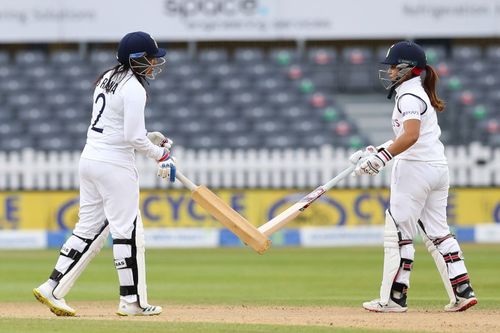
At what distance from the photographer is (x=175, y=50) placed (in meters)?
24.8

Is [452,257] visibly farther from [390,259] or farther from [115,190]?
[115,190]

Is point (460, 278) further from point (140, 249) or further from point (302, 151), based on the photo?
point (302, 151)

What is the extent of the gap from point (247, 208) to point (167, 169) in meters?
11.1

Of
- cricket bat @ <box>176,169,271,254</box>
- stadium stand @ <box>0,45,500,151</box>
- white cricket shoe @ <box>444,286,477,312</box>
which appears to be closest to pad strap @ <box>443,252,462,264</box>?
white cricket shoe @ <box>444,286,477,312</box>

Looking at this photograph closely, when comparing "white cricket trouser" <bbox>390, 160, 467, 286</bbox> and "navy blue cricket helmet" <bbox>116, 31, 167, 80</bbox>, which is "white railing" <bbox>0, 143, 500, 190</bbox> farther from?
"navy blue cricket helmet" <bbox>116, 31, 167, 80</bbox>

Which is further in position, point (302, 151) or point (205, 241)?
point (302, 151)

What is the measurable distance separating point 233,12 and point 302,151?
3629 mm

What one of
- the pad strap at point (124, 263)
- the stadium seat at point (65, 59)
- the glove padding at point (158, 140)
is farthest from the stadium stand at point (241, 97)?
the pad strap at point (124, 263)

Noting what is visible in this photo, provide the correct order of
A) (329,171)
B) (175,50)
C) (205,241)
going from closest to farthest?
(205,241)
(329,171)
(175,50)

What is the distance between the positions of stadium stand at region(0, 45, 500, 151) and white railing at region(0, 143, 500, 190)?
849 millimetres

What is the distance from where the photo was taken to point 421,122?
895cm

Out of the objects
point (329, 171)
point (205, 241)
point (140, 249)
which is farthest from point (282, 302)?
point (329, 171)

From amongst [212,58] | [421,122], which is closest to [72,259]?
[421,122]

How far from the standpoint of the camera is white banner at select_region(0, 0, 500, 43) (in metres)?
23.0
